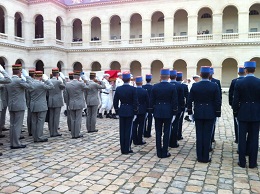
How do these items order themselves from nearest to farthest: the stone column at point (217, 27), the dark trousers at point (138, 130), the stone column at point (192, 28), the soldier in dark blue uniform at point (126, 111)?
the soldier in dark blue uniform at point (126, 111) → the dark trousers at point (138, 130) → the stone column at point (217, 27) → the stone column at point (192, 28)

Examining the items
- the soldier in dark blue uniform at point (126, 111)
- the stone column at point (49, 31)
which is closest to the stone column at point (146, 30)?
the stone column at point (49, 31)

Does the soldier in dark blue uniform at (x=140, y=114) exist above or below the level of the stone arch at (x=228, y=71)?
below

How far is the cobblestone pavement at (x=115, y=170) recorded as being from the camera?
4.86m

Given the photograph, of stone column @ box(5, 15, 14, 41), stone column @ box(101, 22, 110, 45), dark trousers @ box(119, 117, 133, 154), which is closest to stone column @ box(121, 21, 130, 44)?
stone column @ box(101, 22, 110, 45)

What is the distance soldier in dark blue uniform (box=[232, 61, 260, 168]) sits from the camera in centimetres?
586

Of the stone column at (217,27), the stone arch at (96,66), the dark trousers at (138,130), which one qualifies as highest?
the stone column at (217,27)

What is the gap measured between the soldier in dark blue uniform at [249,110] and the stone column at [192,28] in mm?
23248

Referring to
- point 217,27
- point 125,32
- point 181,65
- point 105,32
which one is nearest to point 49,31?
point 105,32

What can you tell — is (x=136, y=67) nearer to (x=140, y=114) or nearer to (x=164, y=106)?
(x=140, y=114)

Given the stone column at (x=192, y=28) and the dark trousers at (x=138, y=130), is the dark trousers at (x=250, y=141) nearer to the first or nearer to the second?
the dark trousers at (x=138, y=130)

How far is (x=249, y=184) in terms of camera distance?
501 cm

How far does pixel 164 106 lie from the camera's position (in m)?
6.66

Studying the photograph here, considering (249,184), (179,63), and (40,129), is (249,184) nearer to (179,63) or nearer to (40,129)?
(40,129)

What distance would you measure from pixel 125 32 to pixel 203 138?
2599 centimetres
